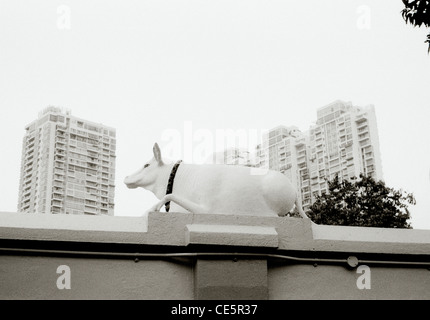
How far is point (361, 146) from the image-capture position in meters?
31.2

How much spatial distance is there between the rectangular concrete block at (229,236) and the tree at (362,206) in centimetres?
1227

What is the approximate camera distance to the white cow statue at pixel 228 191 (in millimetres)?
5484

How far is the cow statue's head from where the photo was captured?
6.12 m

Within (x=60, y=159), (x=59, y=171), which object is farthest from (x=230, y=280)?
(x=60, y=159)

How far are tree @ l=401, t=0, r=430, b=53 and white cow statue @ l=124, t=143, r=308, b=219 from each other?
6.30ft

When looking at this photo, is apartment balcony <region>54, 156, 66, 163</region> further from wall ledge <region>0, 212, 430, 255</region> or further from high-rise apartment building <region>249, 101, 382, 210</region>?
wall ledge <region>0, 212, 430, 255</region>

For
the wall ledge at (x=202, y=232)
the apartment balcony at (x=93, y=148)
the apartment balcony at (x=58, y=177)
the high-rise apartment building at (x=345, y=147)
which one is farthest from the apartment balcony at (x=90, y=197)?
the wall ledge at (x=202, y=232)

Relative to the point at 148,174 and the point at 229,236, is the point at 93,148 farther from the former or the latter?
the point at 229,236

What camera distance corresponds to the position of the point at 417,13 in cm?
554

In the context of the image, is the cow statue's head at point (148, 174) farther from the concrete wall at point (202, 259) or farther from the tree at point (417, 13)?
the tree at point (417, 13)

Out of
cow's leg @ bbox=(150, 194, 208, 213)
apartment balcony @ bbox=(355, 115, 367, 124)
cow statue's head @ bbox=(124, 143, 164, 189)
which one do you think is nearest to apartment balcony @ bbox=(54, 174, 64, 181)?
apartment balcony @ bbox=(355, 115, 367, 124)

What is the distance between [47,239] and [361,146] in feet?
91.9

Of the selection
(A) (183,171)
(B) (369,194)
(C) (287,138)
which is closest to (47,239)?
(A) (183,171)

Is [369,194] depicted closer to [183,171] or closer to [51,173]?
[183,171]
